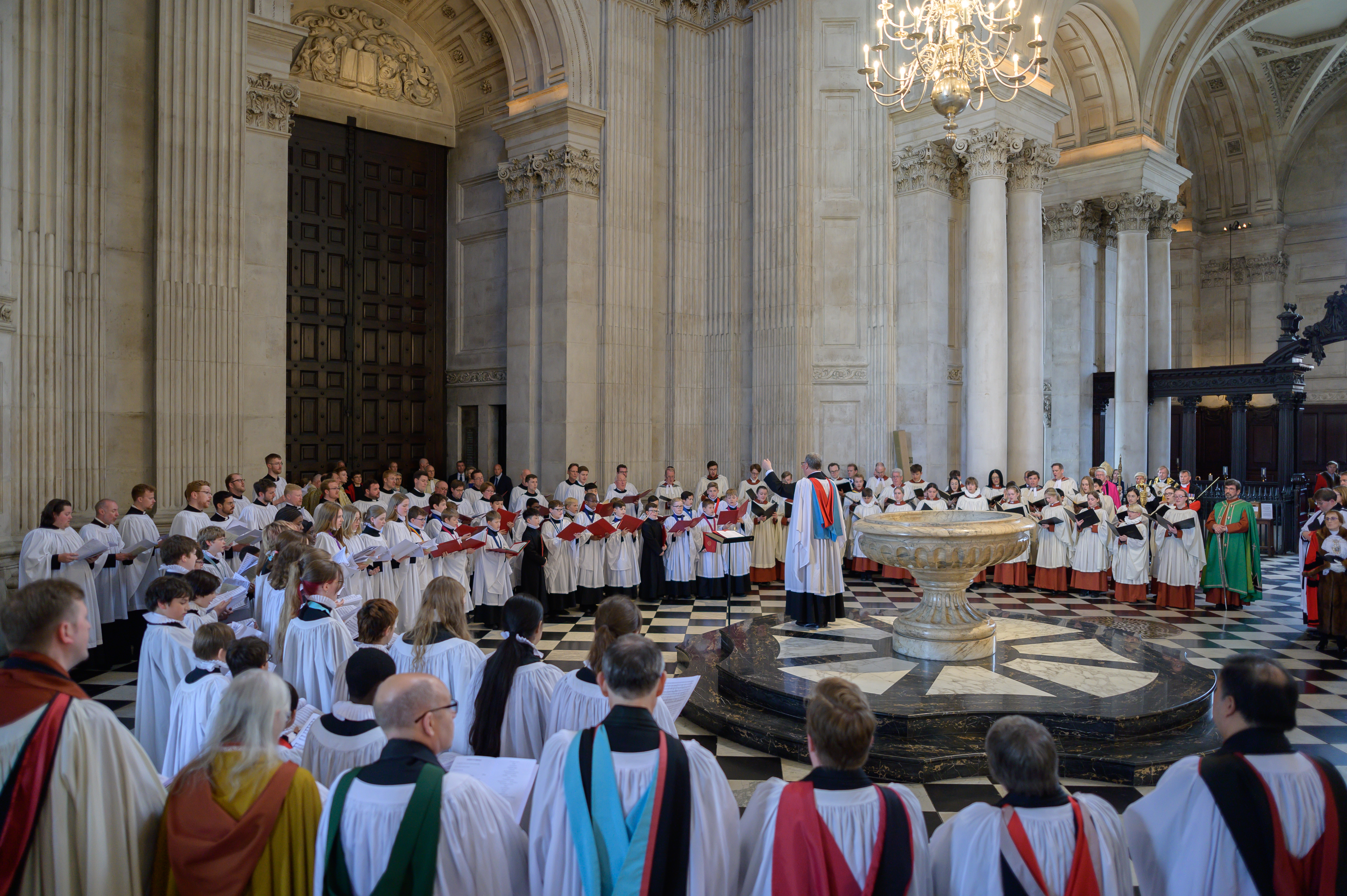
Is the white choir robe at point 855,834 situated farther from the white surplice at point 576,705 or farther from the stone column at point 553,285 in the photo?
the stone column at point 553,285

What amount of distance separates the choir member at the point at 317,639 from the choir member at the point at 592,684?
1452 millimetres

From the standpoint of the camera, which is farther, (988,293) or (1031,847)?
(988,293)

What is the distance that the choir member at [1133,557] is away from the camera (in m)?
10.6

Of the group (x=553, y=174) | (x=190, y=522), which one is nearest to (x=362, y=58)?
(x=553, y=174)

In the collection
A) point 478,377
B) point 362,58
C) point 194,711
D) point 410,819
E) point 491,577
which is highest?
point 362,58

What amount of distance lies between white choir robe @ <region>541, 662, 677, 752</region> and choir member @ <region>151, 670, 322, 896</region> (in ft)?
4.57

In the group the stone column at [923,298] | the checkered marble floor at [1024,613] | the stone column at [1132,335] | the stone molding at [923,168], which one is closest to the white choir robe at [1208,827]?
the checkered marble floor at [1024,613]

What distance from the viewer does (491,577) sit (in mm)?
9461

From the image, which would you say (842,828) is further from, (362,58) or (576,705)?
(362,58)

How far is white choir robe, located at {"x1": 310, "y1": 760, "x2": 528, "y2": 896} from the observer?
2.40m

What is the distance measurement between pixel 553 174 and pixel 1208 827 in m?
13.0

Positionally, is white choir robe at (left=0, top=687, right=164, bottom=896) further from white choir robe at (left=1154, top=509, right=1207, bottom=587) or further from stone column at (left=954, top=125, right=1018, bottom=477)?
stone column at (left=954, top=125, right=1018, bottom=477)

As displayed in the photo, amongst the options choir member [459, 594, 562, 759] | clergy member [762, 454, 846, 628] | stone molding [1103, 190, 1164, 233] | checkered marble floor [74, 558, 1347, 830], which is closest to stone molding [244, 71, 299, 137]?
checkered marble floor [74, 558, 1347, 830]

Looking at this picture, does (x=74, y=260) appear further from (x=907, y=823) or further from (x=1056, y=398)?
(x=1056, y=398)
